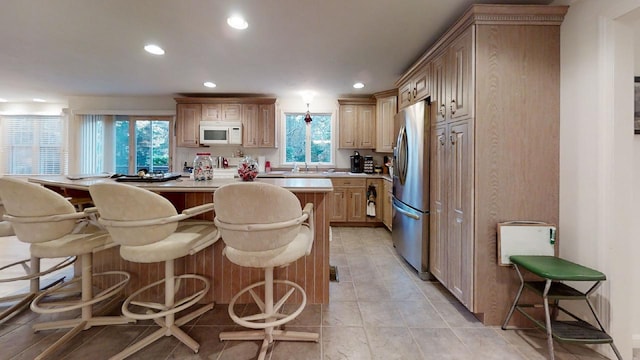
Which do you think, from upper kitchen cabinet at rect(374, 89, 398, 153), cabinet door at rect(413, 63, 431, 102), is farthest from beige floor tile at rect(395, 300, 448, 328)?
upper kitchen cabinet at rect(374, 89, 398, 153)

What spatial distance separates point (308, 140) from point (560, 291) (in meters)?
4.25

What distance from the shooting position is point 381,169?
16.6 ft

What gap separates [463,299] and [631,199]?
47.5 inches

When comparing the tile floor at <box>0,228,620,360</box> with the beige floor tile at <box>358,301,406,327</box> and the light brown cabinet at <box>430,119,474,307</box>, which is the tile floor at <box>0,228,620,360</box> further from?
the light brown cabinet at <box>430,119,474,307</box>

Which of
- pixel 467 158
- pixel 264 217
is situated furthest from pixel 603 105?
pixel 264 217

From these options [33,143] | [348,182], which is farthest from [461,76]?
[33,143]

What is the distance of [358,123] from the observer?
4.96 m

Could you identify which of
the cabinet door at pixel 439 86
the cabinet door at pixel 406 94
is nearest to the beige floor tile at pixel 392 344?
the cabinet door at pixel 439 86

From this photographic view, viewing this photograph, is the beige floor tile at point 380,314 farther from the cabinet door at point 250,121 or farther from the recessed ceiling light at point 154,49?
the cabinet door at point 250,121

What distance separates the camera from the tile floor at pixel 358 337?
1.60m

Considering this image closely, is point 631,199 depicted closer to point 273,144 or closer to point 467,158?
point 467,158

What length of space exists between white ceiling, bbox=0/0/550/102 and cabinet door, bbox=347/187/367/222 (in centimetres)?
179

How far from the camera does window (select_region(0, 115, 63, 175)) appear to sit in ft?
17.8

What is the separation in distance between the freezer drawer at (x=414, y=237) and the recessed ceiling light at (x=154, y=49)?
127 inches
